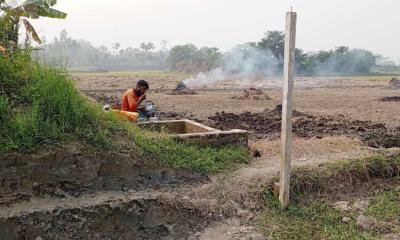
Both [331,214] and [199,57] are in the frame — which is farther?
[199,57]

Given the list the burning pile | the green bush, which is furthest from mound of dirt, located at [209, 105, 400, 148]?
the burning pile

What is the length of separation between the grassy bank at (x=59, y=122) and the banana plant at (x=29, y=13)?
0.86 metres

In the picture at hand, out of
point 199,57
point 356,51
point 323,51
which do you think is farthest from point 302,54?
point 199,57

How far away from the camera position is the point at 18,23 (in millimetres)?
7113

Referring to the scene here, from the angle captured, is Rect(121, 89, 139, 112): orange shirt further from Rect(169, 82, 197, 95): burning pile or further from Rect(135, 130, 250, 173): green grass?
Rect(169, 82, 197, 95): burning pile

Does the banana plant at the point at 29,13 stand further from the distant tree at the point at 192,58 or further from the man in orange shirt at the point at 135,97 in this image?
the distant tree at the point at 192,58

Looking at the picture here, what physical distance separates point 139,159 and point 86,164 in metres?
0.69

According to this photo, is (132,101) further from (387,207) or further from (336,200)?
(387,207)

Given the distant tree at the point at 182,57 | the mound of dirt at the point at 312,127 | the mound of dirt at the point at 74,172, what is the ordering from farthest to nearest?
the distant tree at the point at 182,57, the mound of dirt at the point at 312,127, the mound of dirt at the point at 74,172

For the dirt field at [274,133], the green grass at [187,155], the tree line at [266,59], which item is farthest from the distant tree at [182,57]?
the green grass at [187,155]

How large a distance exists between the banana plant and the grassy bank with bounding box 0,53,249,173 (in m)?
0.86

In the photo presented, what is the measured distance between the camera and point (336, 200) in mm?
5941

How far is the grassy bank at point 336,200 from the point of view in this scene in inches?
204

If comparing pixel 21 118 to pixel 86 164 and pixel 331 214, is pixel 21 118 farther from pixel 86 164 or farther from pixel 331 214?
pixel 331 214
